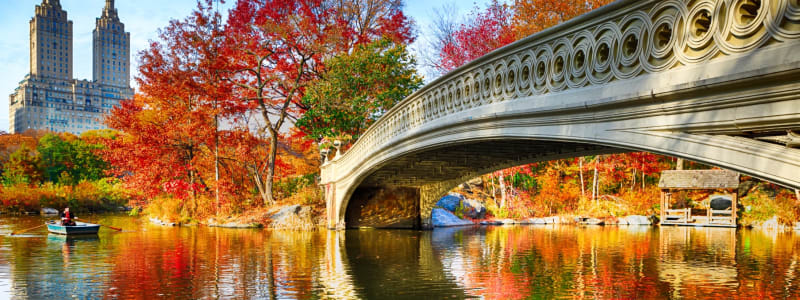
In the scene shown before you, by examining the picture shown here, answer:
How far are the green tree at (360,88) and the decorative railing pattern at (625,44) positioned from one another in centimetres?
1075

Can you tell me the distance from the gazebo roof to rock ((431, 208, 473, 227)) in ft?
25.4

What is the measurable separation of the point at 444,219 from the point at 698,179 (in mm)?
9816

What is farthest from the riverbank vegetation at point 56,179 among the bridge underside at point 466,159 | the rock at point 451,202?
the rock at point 451,202

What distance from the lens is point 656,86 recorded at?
5.55 m

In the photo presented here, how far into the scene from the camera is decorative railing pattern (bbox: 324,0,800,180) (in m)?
4.68

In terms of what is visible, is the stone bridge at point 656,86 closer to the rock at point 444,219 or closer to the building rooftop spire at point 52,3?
the rock at point 444,219

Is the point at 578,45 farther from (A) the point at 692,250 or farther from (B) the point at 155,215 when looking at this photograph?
(B) the point at 155,215

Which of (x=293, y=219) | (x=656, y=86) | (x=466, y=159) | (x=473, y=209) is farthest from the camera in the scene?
(x=473, y=209)

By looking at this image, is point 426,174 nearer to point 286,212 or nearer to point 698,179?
point 286,212

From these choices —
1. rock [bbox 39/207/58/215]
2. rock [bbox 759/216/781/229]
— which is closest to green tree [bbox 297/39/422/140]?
rock [bbox 759/216/781/229]

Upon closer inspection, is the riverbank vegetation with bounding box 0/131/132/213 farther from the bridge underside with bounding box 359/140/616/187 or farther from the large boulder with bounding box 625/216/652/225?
the large boulder with bounding box 625/216/652/225

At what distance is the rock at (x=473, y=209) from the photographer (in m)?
25.1

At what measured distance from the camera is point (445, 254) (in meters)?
13.4

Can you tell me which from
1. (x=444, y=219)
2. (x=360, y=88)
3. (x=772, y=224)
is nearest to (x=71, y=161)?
(x=360, y=88)
